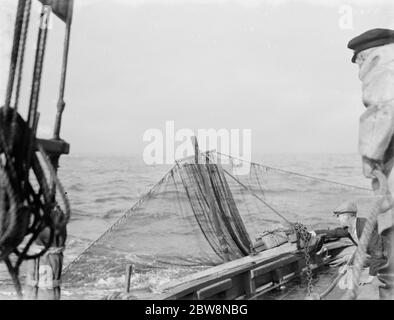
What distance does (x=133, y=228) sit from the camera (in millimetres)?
11422

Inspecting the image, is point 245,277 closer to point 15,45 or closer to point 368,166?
point 368,166

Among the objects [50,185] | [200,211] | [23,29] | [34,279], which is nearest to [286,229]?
[200,211]

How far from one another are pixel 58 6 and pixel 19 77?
2.65 ft

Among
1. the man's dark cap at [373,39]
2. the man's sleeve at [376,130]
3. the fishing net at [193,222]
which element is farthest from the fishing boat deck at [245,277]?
the man's dark cap at [373,39]

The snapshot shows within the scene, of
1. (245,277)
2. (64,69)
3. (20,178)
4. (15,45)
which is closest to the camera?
(20,178)

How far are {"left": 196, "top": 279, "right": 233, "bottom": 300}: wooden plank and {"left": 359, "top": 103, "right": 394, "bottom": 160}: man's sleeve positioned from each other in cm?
212

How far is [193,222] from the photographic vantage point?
7.95 meters

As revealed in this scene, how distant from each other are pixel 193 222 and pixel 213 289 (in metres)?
3.89

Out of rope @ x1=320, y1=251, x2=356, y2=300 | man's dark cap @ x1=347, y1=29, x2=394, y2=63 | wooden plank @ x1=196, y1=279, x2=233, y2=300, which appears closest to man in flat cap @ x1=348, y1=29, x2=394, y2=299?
man's dark cap @ x1=347, y1=29, x2=394, y2=63

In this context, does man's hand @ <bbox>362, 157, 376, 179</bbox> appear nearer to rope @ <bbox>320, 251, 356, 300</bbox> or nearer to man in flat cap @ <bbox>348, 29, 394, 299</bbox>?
man in flat cap @ <bbox>348, 29, 394, 299</bbox>

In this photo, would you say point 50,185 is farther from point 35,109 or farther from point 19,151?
point 35,109

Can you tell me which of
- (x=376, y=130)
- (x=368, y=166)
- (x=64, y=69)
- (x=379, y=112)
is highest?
(x=64, y=69)

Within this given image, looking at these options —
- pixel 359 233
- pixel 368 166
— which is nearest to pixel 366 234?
pixel 368 166

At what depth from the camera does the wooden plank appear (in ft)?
12.7
